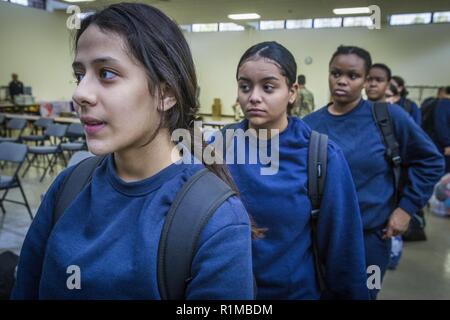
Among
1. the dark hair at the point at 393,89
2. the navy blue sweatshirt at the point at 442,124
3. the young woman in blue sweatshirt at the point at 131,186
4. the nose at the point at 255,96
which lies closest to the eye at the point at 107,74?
the young woman in blue sweatshirt at the point at 131,186

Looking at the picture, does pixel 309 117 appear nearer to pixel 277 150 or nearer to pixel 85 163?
pixel 277 150

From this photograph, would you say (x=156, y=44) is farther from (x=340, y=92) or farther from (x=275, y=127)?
(x=340, y=92)

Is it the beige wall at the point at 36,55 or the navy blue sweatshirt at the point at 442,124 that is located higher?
the beige wall at the point at 36,55

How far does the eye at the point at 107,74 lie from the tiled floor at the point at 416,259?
8.28 ft

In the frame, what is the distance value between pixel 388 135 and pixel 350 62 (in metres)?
0.35

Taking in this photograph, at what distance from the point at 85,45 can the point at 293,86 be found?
2.43 ft

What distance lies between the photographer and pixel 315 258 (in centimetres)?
117

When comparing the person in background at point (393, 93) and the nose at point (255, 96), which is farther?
the person in background at point (393, 93)

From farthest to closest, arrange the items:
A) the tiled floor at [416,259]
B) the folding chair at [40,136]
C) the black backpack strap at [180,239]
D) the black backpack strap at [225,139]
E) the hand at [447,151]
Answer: the folding chair at [40,136] < the hand at [447,151] < the tiled floor at [416,259] < the black backpack strap at [225,139] < the black backpack strap at [180,239]

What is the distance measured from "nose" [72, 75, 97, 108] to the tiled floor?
8.29ft

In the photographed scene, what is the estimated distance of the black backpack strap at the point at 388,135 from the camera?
5.01ft

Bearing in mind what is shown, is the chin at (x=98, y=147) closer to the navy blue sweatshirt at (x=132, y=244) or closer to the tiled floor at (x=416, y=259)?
the navy blue sweatshirt at (x=132, y=244)

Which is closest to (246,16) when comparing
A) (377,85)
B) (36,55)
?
(377,85)

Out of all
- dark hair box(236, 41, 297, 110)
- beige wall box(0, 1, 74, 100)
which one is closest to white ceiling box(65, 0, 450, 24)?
dark hair box(236, 41, 297, 110)
